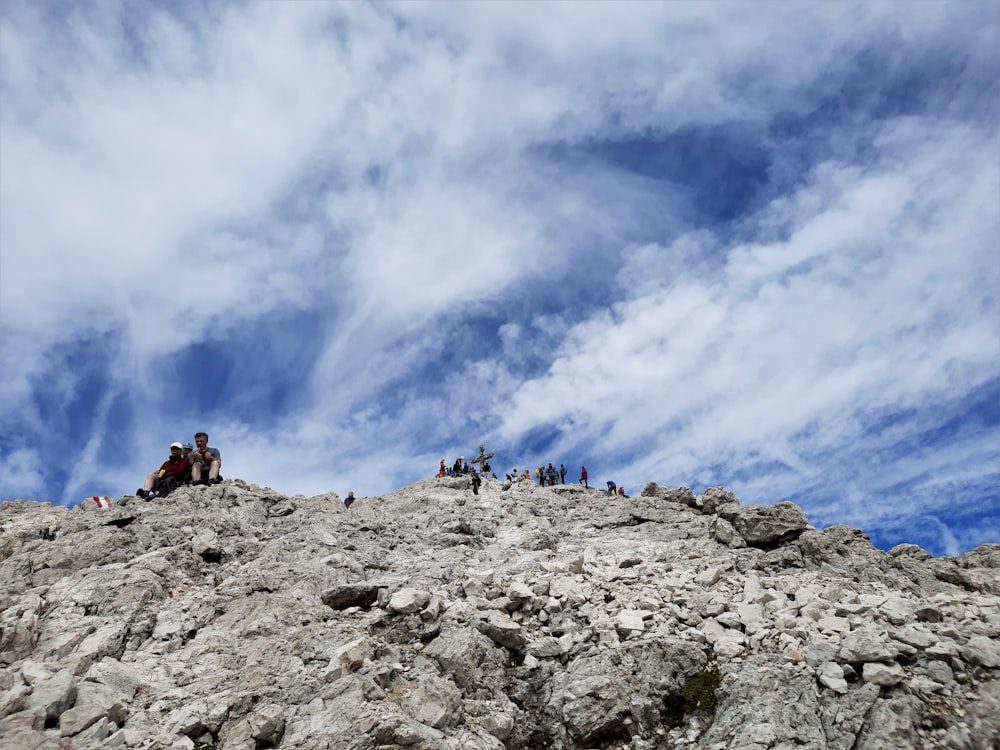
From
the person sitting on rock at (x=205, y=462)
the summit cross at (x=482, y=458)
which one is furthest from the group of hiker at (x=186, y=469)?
the summit cross at (x=482, y=458)

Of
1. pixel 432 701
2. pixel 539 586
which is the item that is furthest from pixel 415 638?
pixel 539 586

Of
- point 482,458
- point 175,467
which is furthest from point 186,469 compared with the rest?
point 482,458

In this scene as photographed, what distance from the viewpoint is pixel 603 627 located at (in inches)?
730

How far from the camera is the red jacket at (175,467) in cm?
3241

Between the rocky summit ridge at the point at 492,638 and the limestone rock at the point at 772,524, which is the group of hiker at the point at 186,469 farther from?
the limestone rock at the point at 772,524

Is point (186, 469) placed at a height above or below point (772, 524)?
above

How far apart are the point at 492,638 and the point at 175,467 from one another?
2212cm

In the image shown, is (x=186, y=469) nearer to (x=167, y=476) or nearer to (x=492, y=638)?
(x=167, y=476)

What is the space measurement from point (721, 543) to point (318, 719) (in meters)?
16.5

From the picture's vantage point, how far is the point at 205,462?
1324 inches

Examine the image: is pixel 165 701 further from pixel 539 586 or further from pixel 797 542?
pixel 797 542

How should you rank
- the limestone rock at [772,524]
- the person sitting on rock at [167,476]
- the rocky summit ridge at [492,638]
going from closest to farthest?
the rocky summit ridge at [492,638] < the limestone rock at [772,524] < the person sitting on rock at [167,476]

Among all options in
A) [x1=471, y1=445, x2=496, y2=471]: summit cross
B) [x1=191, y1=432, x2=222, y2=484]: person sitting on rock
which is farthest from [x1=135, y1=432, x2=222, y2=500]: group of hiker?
[x1=471, y1=445, x2=496, y2=471]: summit cross

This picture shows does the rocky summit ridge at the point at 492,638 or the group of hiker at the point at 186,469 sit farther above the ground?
the group of hiker at the point at 186,469
